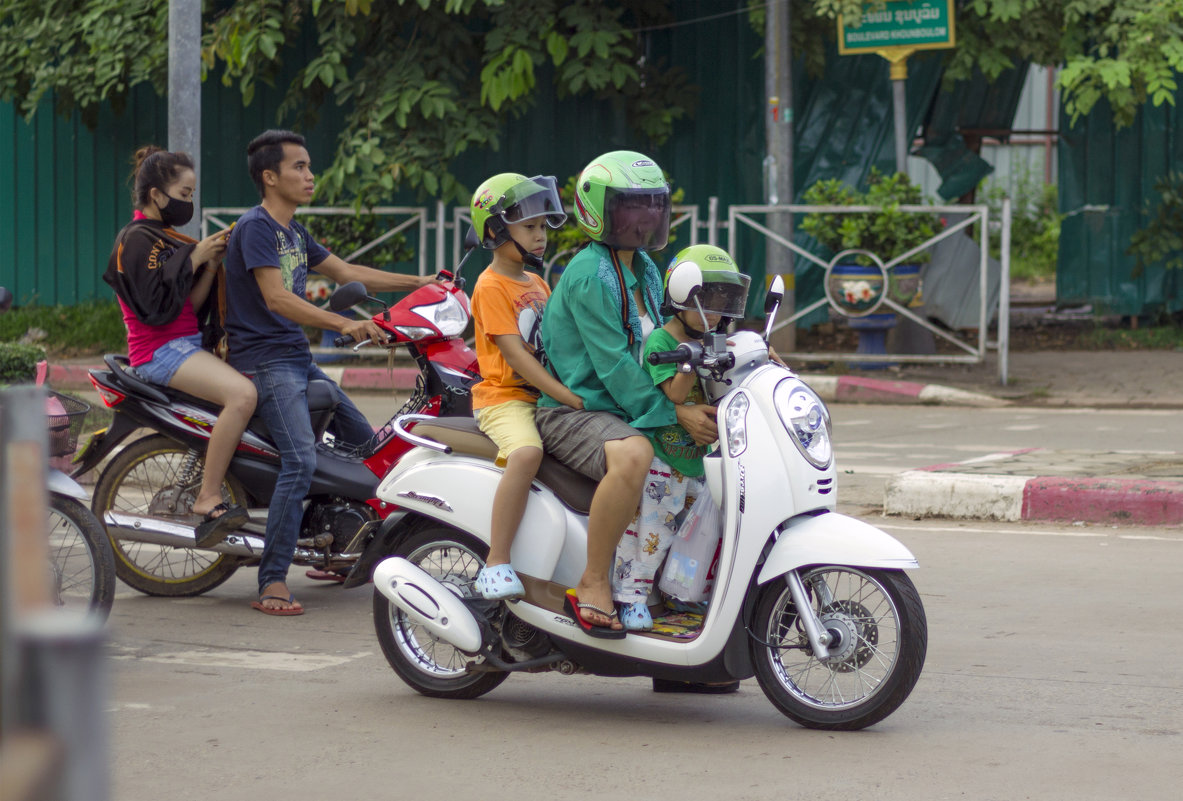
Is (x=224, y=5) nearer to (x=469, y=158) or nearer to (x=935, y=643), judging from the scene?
(x=469, y=158)

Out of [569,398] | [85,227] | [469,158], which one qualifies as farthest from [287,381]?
[85,227]

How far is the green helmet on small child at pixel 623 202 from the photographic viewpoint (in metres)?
4.51

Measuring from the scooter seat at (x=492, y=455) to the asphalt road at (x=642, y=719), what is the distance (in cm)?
69

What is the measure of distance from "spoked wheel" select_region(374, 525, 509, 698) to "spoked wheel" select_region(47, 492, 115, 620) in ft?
3.69

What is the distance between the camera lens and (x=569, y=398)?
4559mm

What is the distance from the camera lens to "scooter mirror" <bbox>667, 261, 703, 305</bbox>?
428cm

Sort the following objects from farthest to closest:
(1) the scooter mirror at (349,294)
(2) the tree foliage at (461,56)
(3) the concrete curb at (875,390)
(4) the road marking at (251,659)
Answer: (2) the tree foliage at (461,56) → (3) the concrete curb at (875,390) → (1) the scooter mirror at (349,294) → (4) the road marking at (251,659)

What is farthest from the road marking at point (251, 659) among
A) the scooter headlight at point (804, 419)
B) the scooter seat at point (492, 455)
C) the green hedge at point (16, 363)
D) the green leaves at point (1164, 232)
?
the green leaves at point (1164, 232)

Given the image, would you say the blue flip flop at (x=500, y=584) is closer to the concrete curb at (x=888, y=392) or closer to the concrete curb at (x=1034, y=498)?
the concrete curb at (x=1034, y=498)

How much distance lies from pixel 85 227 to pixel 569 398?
48.8 feet

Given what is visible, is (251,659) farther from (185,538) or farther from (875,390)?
(875,390)

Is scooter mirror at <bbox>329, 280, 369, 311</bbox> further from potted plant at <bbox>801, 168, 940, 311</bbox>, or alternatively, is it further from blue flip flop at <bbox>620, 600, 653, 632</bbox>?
potted plant at <bbox>801, 168, 940, 311</bbox>

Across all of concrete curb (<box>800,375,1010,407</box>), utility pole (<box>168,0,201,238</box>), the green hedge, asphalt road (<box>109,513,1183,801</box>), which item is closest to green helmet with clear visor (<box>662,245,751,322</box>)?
asphalt road (<box>109,513,1183,801</box>)

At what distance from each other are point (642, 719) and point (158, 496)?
105 inches
